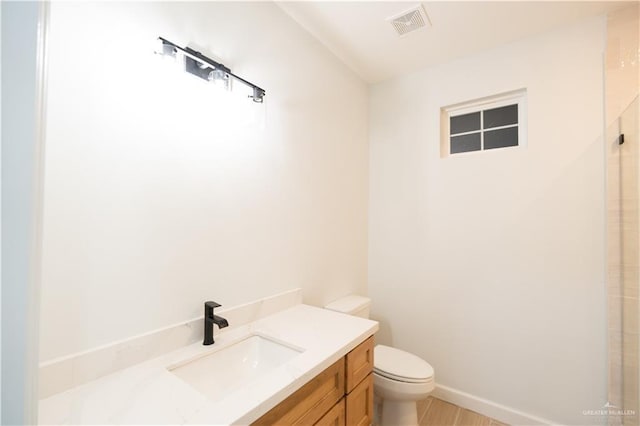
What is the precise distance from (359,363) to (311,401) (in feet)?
1.18

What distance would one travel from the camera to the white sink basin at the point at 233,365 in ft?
3.54

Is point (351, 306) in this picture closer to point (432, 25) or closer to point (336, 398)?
point (336, 398)

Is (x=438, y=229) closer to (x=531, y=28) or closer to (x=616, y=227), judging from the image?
(x=616, y=227)

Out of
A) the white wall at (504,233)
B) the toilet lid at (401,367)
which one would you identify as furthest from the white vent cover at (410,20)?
the toilet lid at (401,367)

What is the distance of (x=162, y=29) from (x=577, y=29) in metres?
2.38

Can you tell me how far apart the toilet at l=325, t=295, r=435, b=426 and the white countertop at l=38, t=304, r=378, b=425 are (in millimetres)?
673

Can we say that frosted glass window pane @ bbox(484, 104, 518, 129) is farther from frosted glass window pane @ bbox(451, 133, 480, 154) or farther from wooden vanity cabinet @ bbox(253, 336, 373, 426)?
wooden vanity cabinet @ bbox(253, 336, 373, 426)

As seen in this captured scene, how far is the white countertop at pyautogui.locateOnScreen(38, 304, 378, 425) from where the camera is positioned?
759mm

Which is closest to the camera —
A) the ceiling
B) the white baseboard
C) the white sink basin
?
the white sink basin

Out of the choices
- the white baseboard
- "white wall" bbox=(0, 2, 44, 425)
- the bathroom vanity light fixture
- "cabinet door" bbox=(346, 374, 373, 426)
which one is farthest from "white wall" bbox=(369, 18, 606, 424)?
"white wall" bbox=(0, 2, 44, 425)

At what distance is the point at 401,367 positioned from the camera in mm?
1757

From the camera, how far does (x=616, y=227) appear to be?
→ 1.62 m

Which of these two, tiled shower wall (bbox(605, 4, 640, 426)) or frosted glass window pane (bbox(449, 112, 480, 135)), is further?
frosted glass window pane (bbox(449, 112, 480, 135))

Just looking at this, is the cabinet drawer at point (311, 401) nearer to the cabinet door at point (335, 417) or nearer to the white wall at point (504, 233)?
the cabinet door at point (335, 417)
